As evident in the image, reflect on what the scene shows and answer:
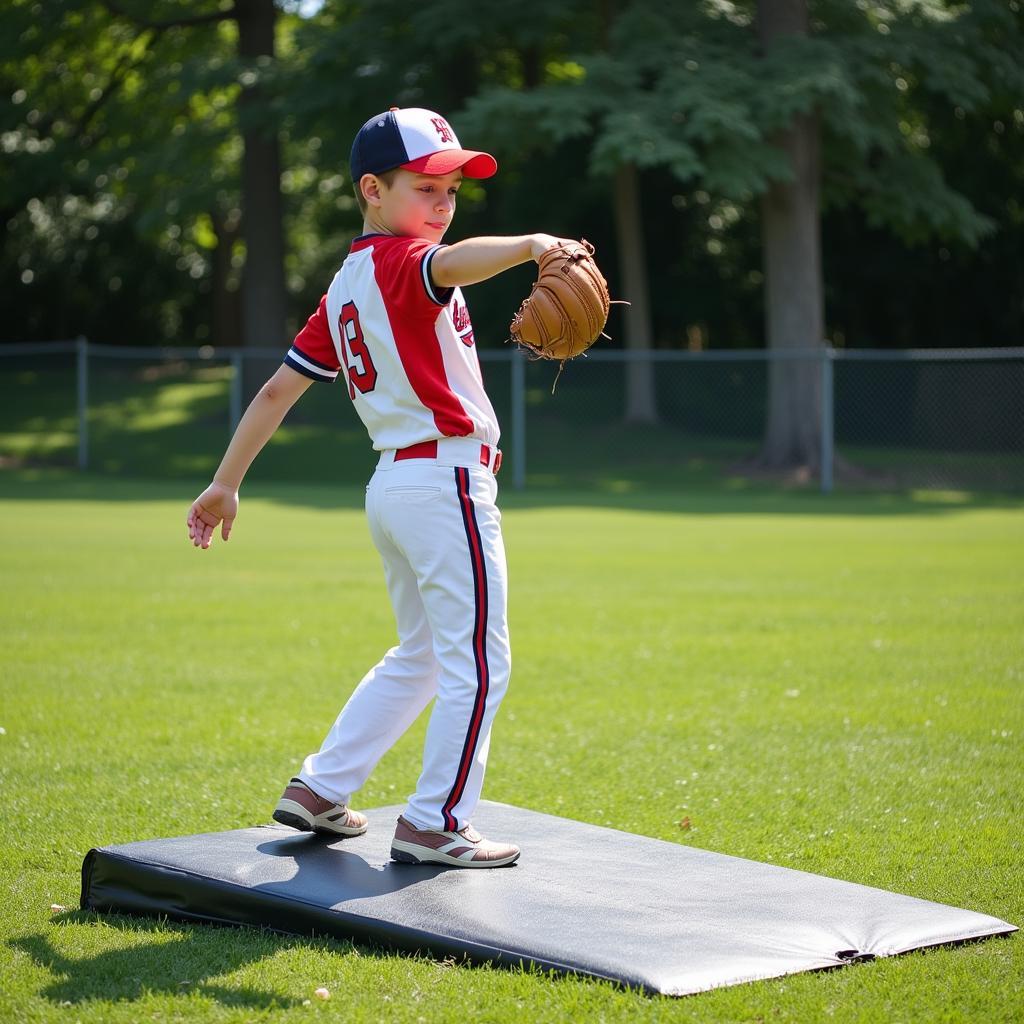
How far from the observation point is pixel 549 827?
4.81m

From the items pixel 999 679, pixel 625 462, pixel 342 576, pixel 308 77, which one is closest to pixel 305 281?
pixel 308 77

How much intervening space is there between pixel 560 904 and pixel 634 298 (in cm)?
2653

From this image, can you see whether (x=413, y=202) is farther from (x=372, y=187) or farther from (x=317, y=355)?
(x=317, y=355)

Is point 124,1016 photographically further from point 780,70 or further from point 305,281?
point 305,281

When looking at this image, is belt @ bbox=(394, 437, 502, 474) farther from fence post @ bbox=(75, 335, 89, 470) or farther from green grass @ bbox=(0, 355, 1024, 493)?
fence post @ bbox=(75, 335, 89, 470)

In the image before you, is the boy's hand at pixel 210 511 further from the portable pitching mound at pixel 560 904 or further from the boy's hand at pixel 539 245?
the boy's hand at pixel 539 245

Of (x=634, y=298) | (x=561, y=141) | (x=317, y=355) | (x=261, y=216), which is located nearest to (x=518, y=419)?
(x=561, y=141)

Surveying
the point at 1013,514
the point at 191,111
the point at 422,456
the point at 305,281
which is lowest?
the point at 1013,514

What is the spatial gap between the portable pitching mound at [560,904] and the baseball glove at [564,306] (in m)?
1.54

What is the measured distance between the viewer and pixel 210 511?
15.0 feet

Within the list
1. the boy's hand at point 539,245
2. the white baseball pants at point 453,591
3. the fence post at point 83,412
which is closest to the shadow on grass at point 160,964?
the white baseball pants at point 453,591

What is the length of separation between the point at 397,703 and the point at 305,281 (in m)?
47.1

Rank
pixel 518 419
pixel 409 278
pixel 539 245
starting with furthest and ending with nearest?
pixel 518 419 → pixel 409 278 → pixel 539 245

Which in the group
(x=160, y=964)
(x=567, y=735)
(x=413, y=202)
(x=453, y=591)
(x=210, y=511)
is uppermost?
(x=413, y=202)
